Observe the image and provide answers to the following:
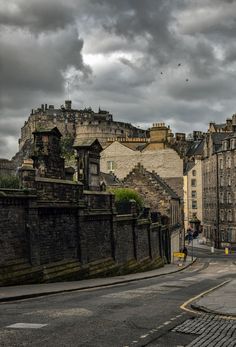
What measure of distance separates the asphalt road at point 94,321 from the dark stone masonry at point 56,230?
12.8ft

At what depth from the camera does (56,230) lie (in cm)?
2570

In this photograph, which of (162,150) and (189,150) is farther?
(189,150)

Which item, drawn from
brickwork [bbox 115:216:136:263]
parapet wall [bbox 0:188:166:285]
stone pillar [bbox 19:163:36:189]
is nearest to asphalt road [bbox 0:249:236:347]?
parapet wall [bbox 0:188:166:285]

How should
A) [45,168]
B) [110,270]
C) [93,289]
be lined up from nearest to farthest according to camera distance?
[93,289] → [45,168] → [110,270]

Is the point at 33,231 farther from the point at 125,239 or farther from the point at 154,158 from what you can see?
the point at 154,158

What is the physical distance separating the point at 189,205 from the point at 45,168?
288ft

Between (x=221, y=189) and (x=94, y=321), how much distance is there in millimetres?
77647

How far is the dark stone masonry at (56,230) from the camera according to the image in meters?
22.3

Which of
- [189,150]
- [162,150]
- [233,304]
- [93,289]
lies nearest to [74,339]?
[233,304]

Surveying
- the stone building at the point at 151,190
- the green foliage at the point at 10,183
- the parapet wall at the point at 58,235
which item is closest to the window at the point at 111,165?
the stone building at the point at 151,190

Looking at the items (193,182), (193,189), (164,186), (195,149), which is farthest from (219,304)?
(195,149)

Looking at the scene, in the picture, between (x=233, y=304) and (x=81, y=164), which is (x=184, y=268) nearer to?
(x=81, y=164)

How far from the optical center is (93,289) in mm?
23266

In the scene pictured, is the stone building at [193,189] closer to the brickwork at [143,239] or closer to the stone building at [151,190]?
the stone building at [151,190]
